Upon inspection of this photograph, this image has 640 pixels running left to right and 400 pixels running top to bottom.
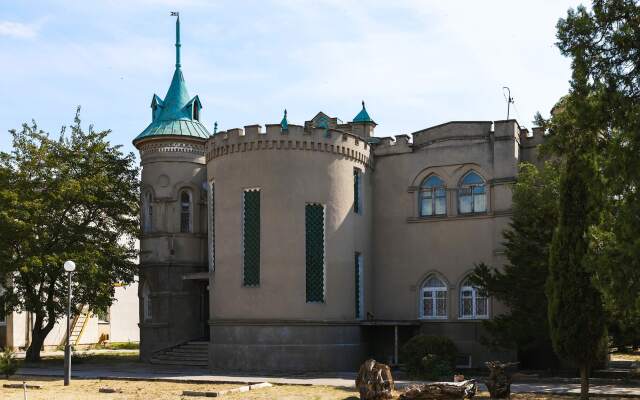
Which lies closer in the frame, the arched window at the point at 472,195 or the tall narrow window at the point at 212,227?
the tall narrow window at the point at 212,227

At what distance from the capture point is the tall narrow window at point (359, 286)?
2935 centimetres

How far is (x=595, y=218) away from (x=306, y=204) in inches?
448

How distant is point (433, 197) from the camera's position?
30.2m

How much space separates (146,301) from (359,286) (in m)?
10.1

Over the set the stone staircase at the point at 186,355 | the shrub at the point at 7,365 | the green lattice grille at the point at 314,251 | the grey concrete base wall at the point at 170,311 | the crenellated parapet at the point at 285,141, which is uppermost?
the crenellated parapet at the point at 285,141

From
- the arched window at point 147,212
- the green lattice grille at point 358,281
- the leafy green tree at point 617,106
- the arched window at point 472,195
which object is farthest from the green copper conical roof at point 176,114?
the leafy green tree at point 617,106

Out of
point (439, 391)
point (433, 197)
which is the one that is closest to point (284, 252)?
point (433, 197)

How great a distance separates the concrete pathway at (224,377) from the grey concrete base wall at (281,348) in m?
0.98

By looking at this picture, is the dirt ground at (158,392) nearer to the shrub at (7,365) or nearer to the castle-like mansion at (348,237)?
the shrub at (7,365)

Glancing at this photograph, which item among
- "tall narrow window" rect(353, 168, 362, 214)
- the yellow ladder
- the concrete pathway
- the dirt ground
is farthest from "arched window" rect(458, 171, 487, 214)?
the yellow ladder

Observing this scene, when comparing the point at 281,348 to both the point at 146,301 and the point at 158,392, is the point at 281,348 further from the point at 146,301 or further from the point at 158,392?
the point at 146,301

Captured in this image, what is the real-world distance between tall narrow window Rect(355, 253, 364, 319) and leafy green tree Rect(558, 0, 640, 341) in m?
13.6

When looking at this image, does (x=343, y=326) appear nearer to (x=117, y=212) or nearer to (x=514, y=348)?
(x=514, y=348)

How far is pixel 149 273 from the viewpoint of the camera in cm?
3375
